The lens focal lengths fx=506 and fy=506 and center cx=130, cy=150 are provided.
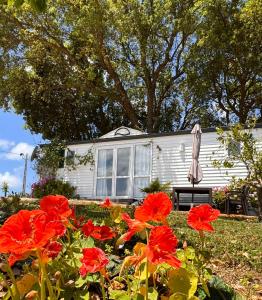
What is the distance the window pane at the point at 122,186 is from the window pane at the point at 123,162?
0.82 feet

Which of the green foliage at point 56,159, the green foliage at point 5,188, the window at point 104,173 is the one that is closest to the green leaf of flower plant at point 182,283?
the green foliage at point 5,188

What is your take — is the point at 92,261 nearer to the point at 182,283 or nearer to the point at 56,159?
the point at 182,283

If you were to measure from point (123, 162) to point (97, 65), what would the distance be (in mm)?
9155

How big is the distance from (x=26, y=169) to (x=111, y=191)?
5886 mm

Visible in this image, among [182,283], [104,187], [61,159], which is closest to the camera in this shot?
[182,283]

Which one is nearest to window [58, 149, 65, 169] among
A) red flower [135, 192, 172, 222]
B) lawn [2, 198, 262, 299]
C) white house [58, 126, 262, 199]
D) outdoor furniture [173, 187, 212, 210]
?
white house [58, 126, 262, 199]

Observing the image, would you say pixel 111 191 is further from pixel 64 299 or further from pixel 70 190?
pixel 64 299

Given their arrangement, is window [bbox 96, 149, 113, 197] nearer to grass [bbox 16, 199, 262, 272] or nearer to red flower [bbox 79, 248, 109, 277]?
grass [bbox 16, 199, 262, 272]

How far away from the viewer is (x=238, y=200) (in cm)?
1599

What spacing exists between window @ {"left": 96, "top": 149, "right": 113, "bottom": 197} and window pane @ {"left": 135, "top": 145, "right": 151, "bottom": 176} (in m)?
1.22

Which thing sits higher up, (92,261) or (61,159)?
(61,159)

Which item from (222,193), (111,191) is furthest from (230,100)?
(222,193)

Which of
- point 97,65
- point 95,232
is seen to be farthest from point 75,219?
point 97,65

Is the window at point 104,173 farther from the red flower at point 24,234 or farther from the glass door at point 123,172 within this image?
the red flower at point 24,234
